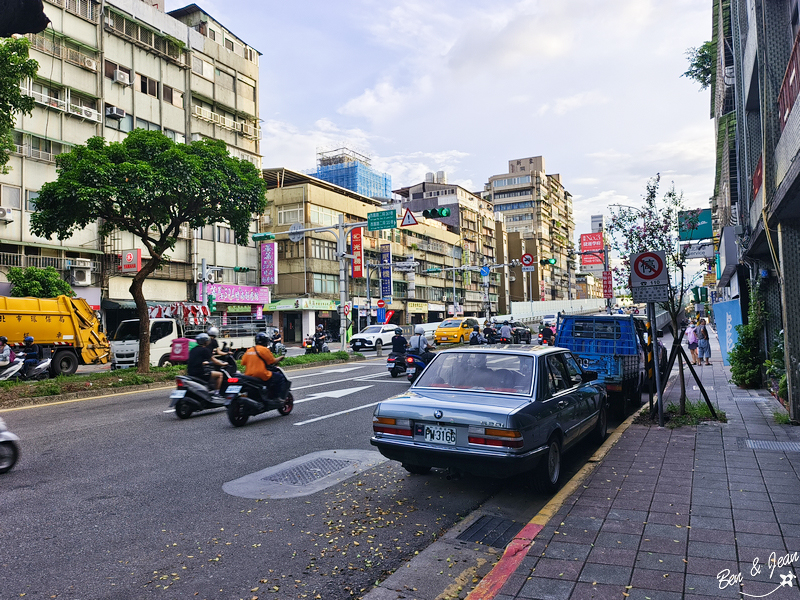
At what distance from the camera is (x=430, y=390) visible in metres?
6.32

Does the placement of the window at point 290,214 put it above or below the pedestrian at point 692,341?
above

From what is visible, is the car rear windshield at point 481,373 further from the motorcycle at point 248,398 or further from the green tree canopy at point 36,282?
the green tree canopy at point 36,282

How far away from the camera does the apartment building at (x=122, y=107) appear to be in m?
30.5

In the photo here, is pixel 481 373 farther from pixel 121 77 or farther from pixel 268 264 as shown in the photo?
pixel 268 264

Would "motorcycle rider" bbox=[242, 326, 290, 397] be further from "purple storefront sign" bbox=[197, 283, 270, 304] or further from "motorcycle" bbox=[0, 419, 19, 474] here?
"purple storefront sign" bbox=[197, 283, 270, 304]

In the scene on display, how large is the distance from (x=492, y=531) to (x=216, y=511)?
249 centimetres

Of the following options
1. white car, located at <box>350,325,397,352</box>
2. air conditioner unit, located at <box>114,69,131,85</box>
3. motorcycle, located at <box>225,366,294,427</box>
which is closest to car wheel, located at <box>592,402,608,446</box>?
motorcycle, located at <box>225,366,294,427</box>

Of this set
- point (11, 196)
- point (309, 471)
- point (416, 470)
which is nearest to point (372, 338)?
point (11, 196)

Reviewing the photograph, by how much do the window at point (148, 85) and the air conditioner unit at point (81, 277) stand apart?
13251 mm

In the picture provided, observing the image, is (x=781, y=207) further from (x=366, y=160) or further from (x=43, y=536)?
(x=366, y=160)

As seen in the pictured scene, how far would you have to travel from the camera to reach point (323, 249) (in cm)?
5100

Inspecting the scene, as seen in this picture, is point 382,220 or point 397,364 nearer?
point 397,364

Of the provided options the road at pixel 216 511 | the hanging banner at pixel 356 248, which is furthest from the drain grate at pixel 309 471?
the hanging banner at pixel 356 248

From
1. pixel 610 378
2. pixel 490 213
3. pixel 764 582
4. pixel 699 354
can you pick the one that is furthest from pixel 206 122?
pixel 490 213
